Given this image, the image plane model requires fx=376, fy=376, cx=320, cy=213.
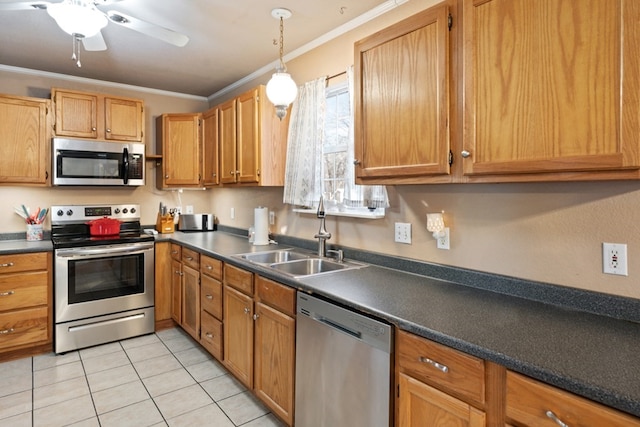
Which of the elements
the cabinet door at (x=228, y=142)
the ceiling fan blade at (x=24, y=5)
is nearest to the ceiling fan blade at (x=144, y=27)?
the ceiling fan blade at (x=24, y=5)

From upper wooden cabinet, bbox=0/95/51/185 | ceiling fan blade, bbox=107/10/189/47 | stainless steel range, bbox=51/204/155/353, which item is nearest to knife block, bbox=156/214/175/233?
stainless steel range, bbox=51/204/155/353

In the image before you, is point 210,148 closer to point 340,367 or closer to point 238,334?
point 238,334

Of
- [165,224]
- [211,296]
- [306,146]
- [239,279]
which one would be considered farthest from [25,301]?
[306,146]

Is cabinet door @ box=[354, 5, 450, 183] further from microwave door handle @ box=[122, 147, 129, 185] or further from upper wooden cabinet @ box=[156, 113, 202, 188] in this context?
microwave door handle @ box=[122, 147, 129, 185]

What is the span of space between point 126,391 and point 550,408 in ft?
8.16

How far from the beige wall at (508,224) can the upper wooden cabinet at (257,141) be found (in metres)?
0.36

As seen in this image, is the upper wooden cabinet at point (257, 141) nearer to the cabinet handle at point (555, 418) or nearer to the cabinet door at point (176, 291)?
the cabinet door at point (176, 291)

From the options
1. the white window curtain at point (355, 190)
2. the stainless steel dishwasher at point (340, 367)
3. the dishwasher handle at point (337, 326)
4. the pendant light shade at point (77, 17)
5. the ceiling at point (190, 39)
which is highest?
the ceiling at point (190, 39)

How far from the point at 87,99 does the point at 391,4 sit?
9.20ft

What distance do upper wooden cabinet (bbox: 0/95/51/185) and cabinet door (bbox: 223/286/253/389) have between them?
2.12 metres

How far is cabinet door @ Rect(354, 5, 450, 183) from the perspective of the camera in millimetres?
1532

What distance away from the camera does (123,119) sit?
11.8 ft

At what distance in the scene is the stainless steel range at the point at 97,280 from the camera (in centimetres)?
303

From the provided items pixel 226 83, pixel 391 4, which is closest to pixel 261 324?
pixel 391 4
